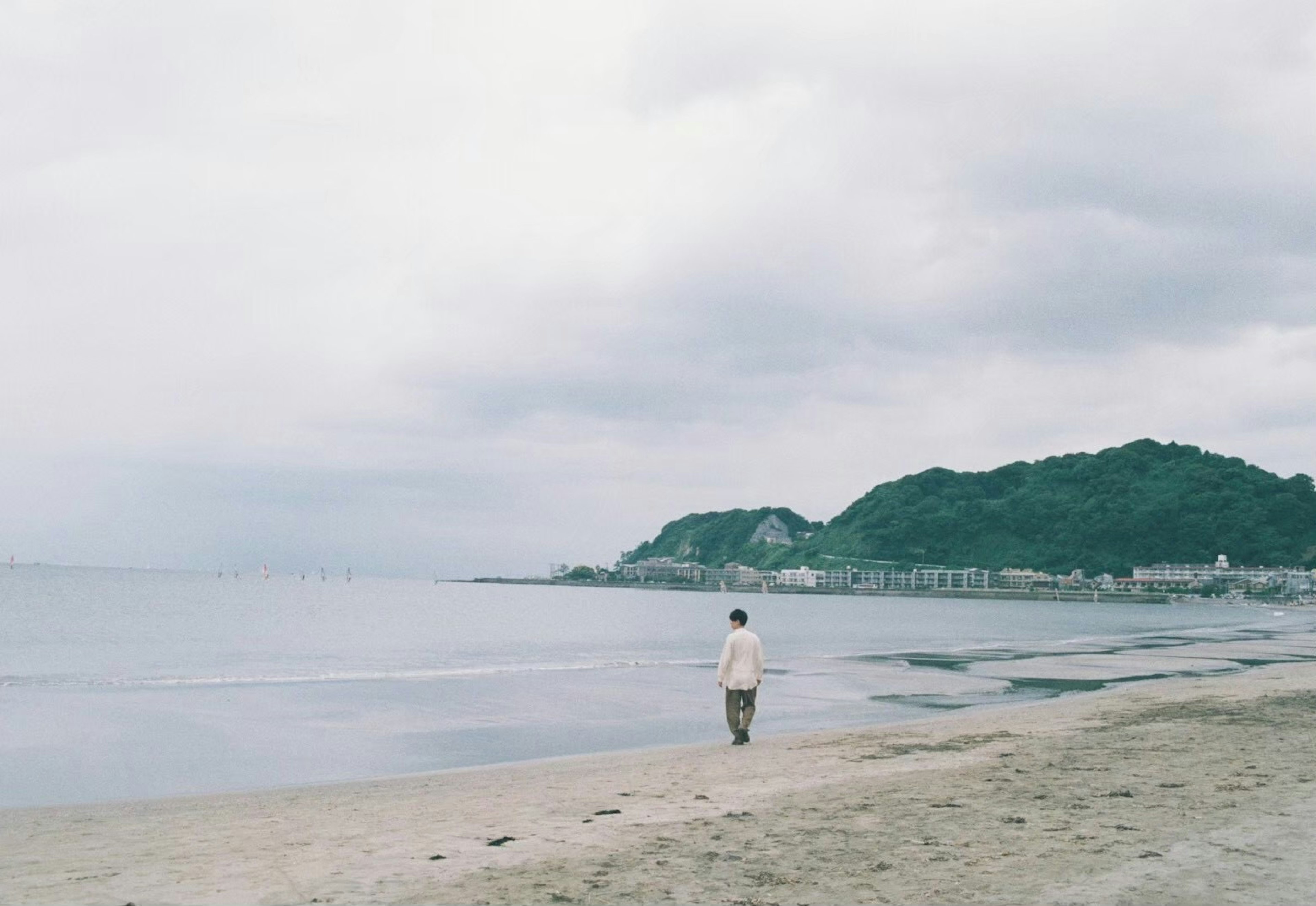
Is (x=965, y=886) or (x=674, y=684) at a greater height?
(x=965, y=886)

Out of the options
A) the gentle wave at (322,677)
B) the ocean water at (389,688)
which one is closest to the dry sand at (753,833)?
the ocean water at (389,688)

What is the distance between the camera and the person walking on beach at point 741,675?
14930mm

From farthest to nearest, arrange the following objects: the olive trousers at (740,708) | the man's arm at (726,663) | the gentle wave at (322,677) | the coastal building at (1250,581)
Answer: the coastal building at (1250,581), the gentle wave at (322,677), the olive trousers at (740,708), the man's arm at (726,663)

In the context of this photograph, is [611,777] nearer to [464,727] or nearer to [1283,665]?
[464,727]

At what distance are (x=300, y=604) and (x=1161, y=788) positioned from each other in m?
99.9

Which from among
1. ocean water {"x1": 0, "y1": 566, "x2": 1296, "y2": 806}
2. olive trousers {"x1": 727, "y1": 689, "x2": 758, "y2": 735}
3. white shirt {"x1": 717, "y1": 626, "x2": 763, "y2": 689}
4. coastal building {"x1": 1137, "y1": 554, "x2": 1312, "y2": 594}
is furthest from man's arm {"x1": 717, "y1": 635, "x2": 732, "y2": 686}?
coastal building {"x1": 1137, "y1": 554, "x2": 1312, "y2": 594}

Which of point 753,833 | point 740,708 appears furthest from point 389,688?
point 753,833

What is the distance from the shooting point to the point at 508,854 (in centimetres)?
789

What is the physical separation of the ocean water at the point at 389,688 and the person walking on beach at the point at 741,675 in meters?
2.69

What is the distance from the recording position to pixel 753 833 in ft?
27.6

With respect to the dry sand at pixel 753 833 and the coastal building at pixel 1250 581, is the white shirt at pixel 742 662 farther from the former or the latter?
the coastal building at pixel 1250 581

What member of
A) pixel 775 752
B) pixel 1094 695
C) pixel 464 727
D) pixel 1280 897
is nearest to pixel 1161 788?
pixel 1280 897

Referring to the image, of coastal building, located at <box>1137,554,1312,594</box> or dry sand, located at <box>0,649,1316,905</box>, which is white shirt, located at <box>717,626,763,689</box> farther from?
coastal building, located at <box>1137,554,1312,594</box>

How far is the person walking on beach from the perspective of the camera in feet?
49.0
